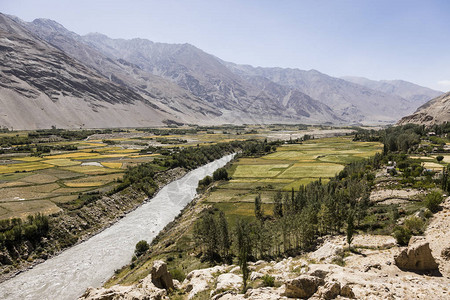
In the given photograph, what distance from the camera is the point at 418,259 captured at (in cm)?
2467

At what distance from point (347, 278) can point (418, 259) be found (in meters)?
8.56

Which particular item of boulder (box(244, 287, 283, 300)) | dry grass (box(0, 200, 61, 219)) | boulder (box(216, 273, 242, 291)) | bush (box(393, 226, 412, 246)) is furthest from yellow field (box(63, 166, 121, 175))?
bush (box(393, 226, 412, 246))

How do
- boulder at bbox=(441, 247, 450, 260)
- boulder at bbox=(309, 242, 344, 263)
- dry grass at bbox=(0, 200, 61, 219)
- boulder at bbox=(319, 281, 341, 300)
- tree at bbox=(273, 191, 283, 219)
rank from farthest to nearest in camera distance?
1. tree at bbox=(273, 191, 283, 219)
2. dry grass at bbox=(0, 200, 61, 219)
3. boulder at bbox=(309, 242, 344, 263)
4. boulder at bbox=(441, 247, 450, 260)
5. boulder at bbox=(319, 281, 341, 300)

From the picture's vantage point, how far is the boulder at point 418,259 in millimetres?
24406

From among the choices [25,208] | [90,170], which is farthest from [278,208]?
[90,170]

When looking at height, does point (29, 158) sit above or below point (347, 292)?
above

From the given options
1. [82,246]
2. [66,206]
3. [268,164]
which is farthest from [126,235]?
[268,164]

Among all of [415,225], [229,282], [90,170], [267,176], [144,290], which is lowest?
[267,176]

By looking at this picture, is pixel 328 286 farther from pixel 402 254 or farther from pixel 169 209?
pixel 169 209

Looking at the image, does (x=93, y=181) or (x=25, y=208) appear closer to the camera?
(x=25, y=208)

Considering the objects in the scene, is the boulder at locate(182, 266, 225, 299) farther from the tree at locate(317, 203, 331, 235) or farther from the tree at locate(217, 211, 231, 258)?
the tree at locate(317, 203, 331, 235)

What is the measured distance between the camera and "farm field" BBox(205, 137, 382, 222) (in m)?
77.8

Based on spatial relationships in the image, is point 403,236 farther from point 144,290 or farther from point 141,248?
point 141,248

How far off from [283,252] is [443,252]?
2593 centimetres
